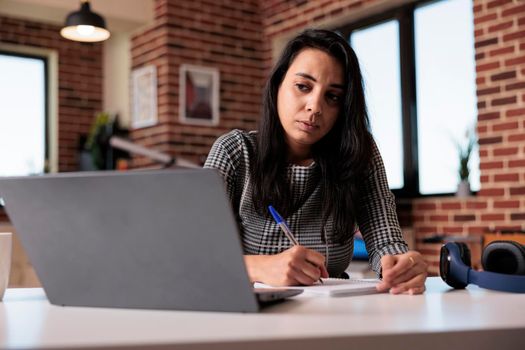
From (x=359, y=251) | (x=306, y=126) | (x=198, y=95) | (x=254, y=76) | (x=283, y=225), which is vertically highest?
(x=254, y=76)

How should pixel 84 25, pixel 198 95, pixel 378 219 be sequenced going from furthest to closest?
1. pixel 198 95
2. pixel 84 25
3. pixel 378 219

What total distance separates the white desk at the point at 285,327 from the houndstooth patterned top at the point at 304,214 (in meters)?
0.61

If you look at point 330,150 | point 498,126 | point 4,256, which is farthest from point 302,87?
point 498,126

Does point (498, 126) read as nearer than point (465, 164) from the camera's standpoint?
Yes

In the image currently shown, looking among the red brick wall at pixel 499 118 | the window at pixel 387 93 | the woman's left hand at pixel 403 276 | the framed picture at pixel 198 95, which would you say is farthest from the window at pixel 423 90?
the woman's left hand at pixel 403 276

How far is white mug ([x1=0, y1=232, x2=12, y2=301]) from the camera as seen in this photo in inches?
41.8

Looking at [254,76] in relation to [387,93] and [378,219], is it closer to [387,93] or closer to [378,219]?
[387,93]

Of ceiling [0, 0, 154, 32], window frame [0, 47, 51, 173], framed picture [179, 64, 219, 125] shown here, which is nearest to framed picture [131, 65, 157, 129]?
framed picture [179, 64, 219, 125]

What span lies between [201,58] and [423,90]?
1738 millimetres

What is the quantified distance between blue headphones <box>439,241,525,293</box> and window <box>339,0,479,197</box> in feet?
8.91

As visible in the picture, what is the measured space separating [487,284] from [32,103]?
5220 millimetres

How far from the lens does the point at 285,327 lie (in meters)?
0.72

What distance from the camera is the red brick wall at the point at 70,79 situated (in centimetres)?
564

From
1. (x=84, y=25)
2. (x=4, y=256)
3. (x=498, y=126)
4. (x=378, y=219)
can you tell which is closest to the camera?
(x=4, y=256)
